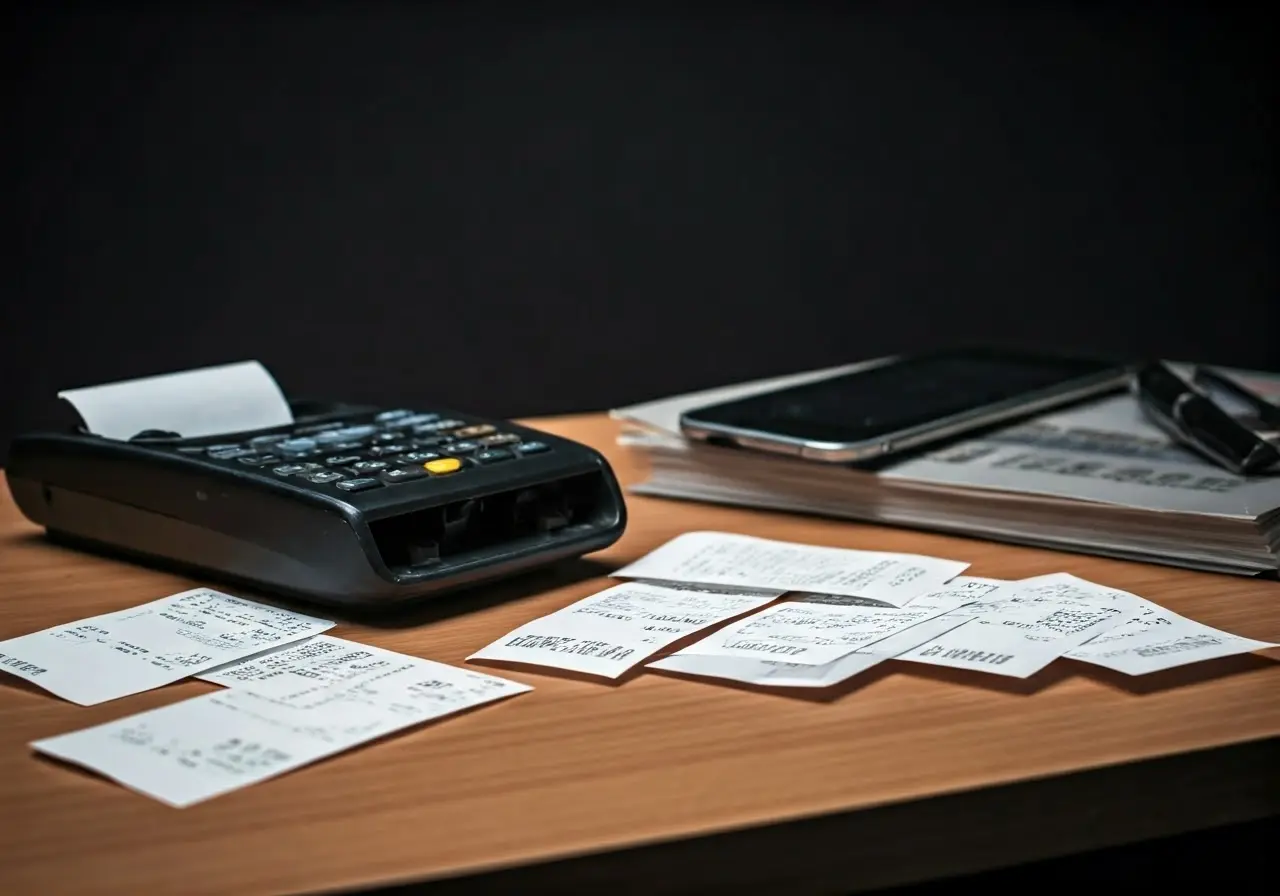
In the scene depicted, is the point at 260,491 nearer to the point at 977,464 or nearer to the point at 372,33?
the point at 977,464

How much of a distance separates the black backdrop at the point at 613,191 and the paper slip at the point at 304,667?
118 centimetres

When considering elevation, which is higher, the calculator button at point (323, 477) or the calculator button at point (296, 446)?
the calculator button at point (296, 446)

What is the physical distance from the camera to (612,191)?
77.4 inches

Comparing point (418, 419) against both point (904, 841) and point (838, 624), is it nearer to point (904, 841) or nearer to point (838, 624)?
point (838, 624)

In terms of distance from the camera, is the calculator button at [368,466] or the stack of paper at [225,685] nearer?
the stack of paper at [225,685]

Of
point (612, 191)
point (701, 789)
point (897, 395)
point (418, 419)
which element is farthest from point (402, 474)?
point (612, 191)

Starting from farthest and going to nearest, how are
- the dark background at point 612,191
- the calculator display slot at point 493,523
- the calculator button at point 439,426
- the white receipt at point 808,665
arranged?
1. the dark background at point 612,191
2. the calculator button at point 439,426
3. the calculator display slot at point 493,523
4. the white receipt at point 808,665

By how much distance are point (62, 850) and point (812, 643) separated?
0.94 ft

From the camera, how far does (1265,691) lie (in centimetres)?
55

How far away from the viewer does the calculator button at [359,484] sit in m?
0.65

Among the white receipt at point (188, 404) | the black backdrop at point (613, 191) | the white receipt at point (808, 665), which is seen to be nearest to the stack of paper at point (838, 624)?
the white receipt at point (808, 665)

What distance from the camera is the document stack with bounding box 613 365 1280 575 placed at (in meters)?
0.72

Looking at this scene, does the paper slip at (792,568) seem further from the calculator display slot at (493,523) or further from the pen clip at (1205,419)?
the pen clip at (1205,419)

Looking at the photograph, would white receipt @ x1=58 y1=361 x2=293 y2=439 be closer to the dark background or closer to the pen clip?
the pen clip
